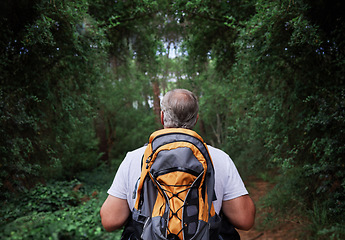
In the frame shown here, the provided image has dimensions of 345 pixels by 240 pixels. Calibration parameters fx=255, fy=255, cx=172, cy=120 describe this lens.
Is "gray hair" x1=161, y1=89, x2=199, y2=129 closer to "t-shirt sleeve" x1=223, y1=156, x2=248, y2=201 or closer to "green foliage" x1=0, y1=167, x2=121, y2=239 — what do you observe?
"t-shirt sleeve" x1=223, y1=156, x2=248, y2=201

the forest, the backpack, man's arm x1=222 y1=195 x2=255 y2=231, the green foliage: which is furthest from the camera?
the forest

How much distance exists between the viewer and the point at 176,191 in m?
1.54

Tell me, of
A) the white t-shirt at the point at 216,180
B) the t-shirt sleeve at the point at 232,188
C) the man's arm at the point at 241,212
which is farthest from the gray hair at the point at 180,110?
the man's arm at the point at 241,212

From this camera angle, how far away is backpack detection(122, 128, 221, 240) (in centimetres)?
151

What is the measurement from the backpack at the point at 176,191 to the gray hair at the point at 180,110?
0.11 metres

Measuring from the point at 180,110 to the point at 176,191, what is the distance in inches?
21.2

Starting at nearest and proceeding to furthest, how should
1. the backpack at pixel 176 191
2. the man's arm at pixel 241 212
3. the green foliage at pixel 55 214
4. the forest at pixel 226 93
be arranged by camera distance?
1. the backpack at pixel 176 191
2. the man's arm at pixel 241 212
3. the green foliage at pixel 55 214
4. the forest at pixel 226 93

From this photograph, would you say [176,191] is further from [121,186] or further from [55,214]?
[55,214]

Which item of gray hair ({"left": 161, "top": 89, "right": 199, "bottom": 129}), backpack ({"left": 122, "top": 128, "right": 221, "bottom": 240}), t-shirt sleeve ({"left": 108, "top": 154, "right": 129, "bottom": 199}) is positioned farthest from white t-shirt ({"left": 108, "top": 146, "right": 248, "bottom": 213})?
gray hair ({"left": 161, "top": 89, "right": 199, "bottom": 129})

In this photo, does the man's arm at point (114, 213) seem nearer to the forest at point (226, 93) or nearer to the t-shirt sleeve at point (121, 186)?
the t-shirt sleeve at point (121, 186)

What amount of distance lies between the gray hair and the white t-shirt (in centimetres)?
28

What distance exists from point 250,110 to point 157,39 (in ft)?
14.0

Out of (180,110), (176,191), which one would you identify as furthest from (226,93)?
(176,191)

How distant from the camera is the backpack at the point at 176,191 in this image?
151 centimetres
